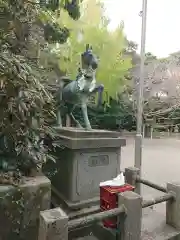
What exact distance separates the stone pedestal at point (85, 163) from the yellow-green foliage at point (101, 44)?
10730mm

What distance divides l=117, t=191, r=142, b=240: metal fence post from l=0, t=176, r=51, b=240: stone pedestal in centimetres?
84

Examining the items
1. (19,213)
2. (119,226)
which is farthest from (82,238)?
(19,213)

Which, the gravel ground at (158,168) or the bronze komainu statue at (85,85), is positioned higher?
the bronze komainu statue at (85,85)

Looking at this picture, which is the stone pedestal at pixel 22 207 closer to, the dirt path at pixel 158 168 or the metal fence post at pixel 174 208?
the metal fence post at pixel 174 208

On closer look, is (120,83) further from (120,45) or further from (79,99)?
(79,99)

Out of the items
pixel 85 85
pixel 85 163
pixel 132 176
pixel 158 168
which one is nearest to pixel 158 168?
pixel 158 168

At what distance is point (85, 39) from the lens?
13891 millimetres

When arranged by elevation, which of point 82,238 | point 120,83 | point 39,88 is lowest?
point 82,238

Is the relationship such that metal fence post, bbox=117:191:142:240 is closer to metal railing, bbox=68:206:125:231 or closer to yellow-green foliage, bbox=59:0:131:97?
metal railing, bbox=68:206:125:231

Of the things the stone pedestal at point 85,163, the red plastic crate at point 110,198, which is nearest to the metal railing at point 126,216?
the red plastic crate at point 110,198

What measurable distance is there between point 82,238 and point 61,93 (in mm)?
2201

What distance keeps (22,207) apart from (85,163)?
1078mm

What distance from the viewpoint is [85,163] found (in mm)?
3201

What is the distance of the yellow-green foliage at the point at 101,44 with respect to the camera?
13.7m
